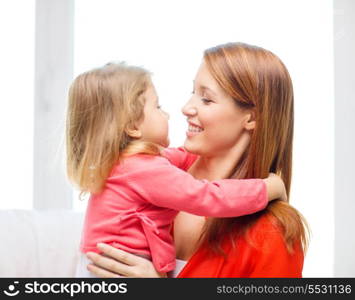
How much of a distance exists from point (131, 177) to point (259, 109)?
0.32m

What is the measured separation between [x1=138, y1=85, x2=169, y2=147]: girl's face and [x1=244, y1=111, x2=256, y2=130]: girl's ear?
18 centimetres

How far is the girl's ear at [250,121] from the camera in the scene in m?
1.23

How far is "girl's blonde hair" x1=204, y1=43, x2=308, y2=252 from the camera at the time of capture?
1183 millimetres

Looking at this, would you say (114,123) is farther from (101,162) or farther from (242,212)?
(242,212)

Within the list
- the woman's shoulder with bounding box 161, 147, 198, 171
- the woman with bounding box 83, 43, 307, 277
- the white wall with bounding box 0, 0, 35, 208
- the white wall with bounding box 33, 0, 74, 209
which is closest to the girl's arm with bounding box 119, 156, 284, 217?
the woman with bounding box 83, 43, 307, 277

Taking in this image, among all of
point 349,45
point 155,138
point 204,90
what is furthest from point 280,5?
point 155,138

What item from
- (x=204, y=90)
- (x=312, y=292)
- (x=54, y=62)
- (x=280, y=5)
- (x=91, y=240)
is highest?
(x=280, y=5)

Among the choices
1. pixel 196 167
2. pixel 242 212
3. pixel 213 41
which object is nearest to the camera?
pixel 242 212

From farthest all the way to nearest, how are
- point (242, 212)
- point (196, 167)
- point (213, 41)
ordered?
point (213, 41), point (196, 167), point (242, 212)

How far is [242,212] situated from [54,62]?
0.96 meters

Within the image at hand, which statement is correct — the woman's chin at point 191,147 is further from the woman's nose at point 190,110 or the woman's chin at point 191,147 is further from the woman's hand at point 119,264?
the woman's hand at point 119,264

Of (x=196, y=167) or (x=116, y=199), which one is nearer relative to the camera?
(x=116, y=199)

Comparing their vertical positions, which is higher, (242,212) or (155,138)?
(155,138)

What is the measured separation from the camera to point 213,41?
1710 millimetres
